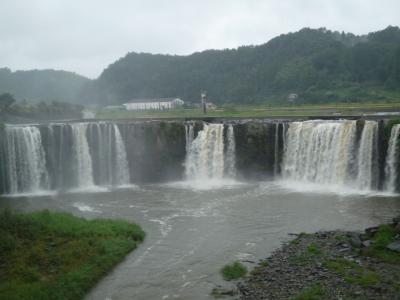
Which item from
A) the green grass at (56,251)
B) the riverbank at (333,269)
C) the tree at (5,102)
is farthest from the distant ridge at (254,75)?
the green grass at (56,251)

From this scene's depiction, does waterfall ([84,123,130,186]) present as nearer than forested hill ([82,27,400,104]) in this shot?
Yes

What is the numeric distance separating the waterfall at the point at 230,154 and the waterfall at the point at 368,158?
8245mm

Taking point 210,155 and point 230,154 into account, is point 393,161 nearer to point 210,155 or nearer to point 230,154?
point 230,154

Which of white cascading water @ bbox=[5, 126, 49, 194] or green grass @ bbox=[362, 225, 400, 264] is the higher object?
white cascading water @ bbox=[5, 126, 49, 194]

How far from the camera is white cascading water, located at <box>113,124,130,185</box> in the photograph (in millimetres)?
32188

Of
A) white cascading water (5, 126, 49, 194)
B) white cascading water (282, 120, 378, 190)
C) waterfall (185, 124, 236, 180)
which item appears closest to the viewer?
white cascading water (282, 120, 378, 190)

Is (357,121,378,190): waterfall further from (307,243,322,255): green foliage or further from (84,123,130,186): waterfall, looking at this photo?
(84,123,130,186): waterfall

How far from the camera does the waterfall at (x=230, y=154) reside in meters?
31.5

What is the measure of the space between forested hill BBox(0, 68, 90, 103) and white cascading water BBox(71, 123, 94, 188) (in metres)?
60.6

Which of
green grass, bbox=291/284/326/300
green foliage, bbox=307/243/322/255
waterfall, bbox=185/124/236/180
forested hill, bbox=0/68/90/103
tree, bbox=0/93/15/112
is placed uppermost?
forested hill, bbox=0/68/90/103

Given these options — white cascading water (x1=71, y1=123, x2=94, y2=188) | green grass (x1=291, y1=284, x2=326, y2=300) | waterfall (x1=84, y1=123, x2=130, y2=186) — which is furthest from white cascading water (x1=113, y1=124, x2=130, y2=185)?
green grass (x1=291, y1=284, x2=326, y2=300)

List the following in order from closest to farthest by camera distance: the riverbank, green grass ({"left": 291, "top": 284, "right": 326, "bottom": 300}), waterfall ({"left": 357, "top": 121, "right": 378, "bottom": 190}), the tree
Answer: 1. green grass ({"left": 291, "top": 284, "right": 326, "bottom": 300})
2. the riverbank
3. waterfall ({"left": 357, "top": 121, "right": 378, "bottom": 190})
4. the tree

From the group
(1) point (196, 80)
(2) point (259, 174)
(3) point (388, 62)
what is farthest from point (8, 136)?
(1) point (196, 80)

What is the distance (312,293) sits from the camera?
461 inches
